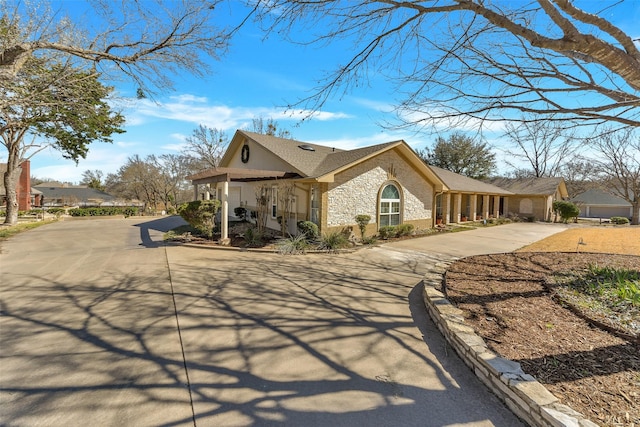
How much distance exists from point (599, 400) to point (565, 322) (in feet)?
5.85

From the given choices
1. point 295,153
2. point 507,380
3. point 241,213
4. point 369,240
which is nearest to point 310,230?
point 369,240

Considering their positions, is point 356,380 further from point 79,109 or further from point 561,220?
point 561,220

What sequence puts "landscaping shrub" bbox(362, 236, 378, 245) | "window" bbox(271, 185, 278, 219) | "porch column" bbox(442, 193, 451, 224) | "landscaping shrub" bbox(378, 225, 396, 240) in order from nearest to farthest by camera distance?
"landscaping shrub" bbox(362, 236, 378, 245) → "landscaping shrub" bbox(378, 225, 396, 240) → "window" bbox(271, 185, 278, 219) → "porch column" bbox(442, 193, 451, 224)

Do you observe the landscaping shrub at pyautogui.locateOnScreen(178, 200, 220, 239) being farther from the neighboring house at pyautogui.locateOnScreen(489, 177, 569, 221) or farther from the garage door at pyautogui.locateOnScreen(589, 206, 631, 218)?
the garage door at pyautogui.locateOnScreen(589, 206, 631, 218)

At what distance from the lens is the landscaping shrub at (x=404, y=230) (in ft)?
46.9

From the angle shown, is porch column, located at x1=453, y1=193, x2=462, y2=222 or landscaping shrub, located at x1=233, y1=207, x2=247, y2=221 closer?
landscaping shrub, located at x1=233, y1=207, x2=247, y2=221

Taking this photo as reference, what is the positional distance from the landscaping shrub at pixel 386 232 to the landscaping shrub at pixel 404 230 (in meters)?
0.36

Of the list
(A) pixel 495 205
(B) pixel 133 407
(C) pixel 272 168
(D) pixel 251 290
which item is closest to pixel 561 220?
(A) pixel 495 205

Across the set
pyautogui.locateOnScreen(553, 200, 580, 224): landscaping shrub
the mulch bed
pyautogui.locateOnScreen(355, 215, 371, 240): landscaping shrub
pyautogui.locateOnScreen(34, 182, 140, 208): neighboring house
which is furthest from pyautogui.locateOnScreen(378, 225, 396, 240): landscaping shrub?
pyautogui.locateOnScreen(34, 182, 140, 208): neighboring house

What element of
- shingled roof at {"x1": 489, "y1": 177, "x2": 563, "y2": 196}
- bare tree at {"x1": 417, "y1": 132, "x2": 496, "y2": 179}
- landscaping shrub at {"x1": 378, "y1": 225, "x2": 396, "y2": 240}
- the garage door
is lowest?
landscaping shrub at {"x1": 378, "y1": 225, "x2": 396, "y2": 240}

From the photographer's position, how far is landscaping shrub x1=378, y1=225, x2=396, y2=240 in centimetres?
1373

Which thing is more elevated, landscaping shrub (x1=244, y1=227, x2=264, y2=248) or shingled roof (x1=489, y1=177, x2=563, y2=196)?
shingled roof (x1=489, y1=177, x2=563, y2=196)

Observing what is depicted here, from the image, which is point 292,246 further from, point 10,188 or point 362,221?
point 10,188

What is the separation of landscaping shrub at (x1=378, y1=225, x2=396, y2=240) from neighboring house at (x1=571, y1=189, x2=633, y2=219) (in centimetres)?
4192
